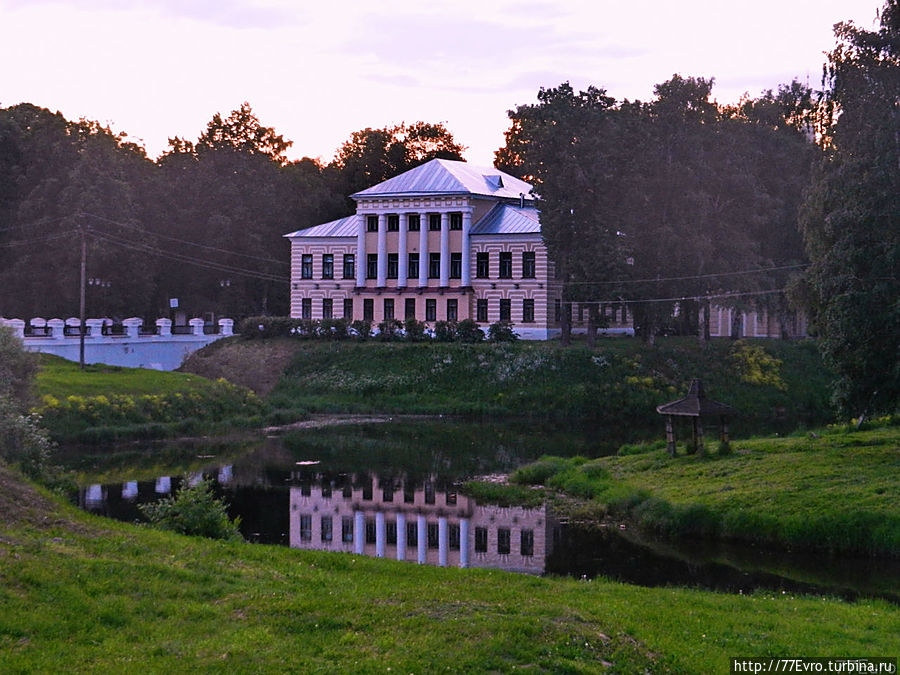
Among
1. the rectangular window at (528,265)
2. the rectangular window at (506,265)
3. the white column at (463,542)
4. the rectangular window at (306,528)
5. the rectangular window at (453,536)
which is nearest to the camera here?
the white column at (463,542)

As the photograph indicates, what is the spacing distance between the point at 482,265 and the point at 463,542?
147ft

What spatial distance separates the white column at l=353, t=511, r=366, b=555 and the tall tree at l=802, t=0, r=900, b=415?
44.4 feet

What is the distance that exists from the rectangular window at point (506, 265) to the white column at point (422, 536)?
40494 millimetres

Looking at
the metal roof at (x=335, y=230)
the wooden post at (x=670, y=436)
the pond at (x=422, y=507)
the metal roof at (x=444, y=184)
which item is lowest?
the pond at (x=422, y=507)

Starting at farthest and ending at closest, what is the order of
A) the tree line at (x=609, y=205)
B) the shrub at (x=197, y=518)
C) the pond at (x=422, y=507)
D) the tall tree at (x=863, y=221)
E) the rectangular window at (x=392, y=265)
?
1. the rectangular window at (x=392, y=265)
2. the tree line at (x=609, y=205)
3. the tall tree at (x=863, y=221)
4. the pond at (x=422, y=507)
5. the shrub at (x=197, y=518)

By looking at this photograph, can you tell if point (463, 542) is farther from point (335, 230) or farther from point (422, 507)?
point (335, 230)

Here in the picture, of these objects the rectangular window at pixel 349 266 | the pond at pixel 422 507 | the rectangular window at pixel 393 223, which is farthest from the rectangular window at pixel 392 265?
the pond at pixel 422 507

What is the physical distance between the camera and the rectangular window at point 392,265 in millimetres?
72812

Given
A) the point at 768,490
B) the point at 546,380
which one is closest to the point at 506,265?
the point at 546,380

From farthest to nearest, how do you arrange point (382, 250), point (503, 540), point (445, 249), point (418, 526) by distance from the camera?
point (382, 250) → point (445, 249) → point (418, 526) → point (503, 540)

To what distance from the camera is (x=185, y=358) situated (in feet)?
217

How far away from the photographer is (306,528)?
Result: 2825 centimetres

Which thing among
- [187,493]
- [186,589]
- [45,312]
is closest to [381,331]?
[45,312]

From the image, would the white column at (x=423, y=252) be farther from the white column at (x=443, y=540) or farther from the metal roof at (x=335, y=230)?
the white column at (x=443, y=540)
